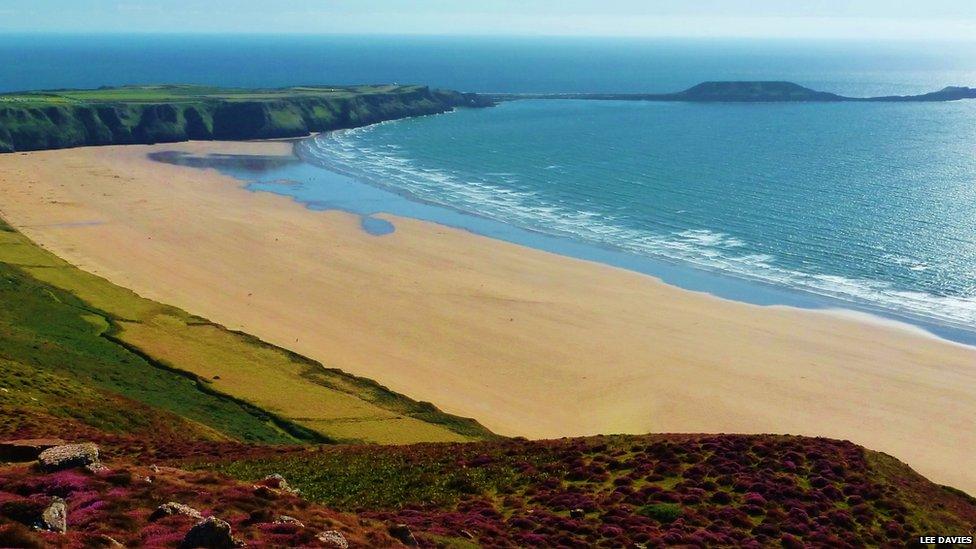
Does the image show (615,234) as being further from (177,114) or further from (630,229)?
(177,114)

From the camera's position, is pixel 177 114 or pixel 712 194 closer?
pixel 712 194

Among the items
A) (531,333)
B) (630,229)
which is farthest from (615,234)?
(531,333)

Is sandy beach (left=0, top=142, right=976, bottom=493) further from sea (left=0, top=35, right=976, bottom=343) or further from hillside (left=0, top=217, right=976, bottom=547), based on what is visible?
hillside (left=0, top=217, right=976, bottom=547)

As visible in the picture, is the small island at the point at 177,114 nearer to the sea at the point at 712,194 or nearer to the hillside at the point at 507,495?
the sea at the point at 712,194

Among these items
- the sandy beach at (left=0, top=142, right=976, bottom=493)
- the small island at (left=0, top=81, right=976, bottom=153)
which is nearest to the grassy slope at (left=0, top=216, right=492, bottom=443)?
the sandy beach at (left=0, top=142, right=976, bottom=493)

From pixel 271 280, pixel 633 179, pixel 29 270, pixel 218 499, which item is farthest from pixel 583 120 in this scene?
pixel 218 499
